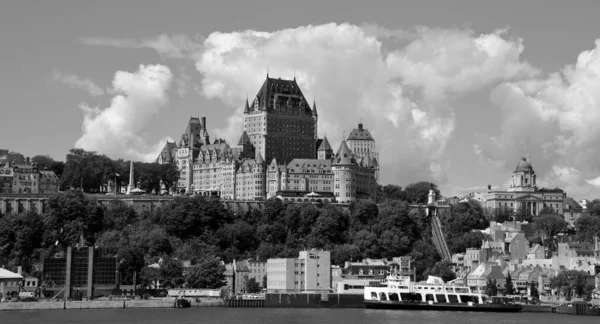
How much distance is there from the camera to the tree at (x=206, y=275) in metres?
134

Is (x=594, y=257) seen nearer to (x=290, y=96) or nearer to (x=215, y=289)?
(x=215, y=289)

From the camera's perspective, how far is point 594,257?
151m

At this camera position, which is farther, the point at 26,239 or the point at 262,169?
the point at 262,169

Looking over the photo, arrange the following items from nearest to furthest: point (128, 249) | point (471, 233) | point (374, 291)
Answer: point (374, 291), point (128, 249), point (471, 233)

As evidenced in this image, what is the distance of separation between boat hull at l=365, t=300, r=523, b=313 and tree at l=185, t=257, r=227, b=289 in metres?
21.3

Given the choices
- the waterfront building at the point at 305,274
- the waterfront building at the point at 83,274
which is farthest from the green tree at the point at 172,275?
the waterfront building at the point at 305,274

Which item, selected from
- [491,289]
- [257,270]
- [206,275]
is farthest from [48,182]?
[491,289]

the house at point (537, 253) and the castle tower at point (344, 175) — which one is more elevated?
the castle tower at point (344, 175)

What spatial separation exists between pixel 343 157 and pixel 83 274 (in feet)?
211

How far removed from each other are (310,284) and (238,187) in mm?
55388

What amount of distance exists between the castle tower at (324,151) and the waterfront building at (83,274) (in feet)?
227

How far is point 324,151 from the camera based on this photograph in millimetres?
194375

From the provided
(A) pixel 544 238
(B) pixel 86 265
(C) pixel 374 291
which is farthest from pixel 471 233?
(B) pixel 86 265

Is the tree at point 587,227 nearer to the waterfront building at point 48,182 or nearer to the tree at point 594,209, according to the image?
the tree at point 594,209
